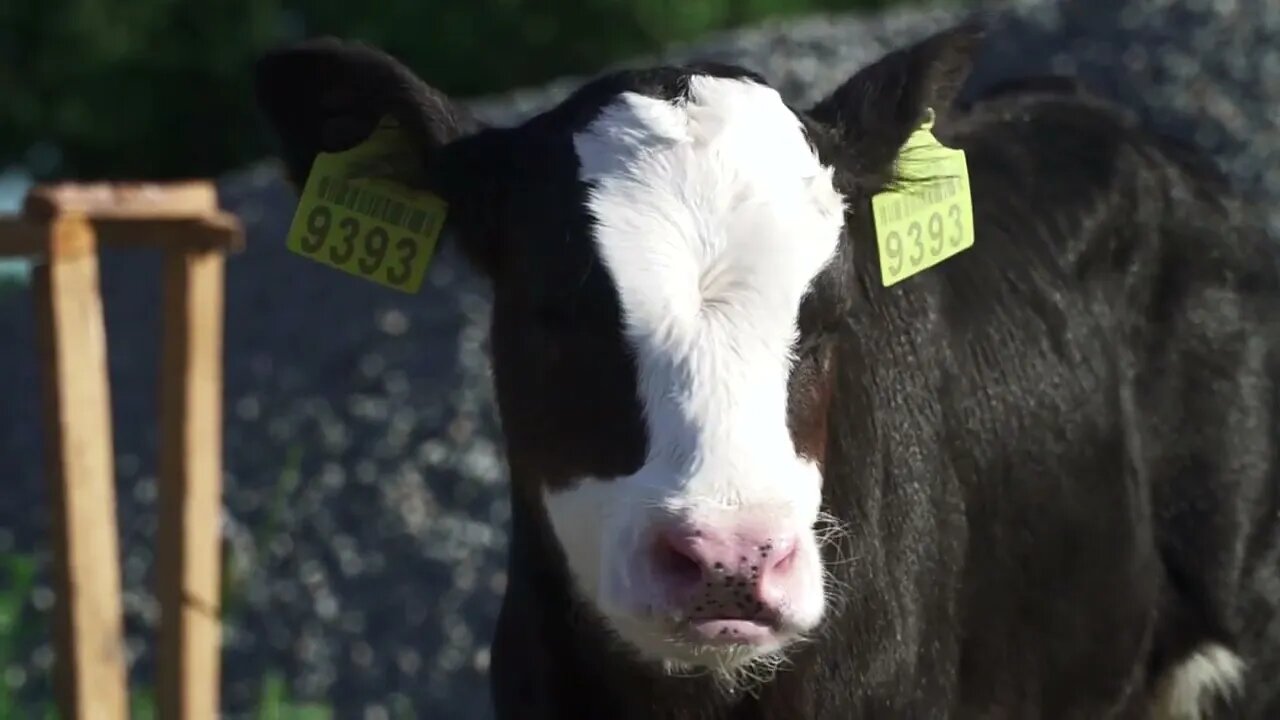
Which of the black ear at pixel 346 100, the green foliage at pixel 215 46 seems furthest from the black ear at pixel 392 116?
the green foliage at pixel 215 46

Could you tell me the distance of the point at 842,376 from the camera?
15.3 ft

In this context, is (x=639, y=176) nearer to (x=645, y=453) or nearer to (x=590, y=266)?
(x=590, y=266)

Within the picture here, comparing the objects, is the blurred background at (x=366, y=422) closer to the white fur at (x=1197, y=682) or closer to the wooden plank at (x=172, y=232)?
the wooden plank at (x=172, y=232)

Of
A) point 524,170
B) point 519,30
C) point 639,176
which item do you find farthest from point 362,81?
point 519,30

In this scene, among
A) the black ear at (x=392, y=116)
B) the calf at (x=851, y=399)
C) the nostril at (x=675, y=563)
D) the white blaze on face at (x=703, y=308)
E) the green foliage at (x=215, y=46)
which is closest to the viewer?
the nostril at (x=675, y=563)

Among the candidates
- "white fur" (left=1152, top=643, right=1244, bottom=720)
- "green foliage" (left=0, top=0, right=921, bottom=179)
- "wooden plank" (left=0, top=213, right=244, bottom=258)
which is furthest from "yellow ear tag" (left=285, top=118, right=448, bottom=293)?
"green foliage" (left=0, top=0, right=921, bottom=179)

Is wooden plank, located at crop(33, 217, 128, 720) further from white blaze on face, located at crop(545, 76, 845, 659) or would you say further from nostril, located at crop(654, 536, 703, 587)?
nostril, located at crop(654, 536, 703, 587)

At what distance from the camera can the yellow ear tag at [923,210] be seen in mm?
4695

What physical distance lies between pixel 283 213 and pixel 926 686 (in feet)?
26.4

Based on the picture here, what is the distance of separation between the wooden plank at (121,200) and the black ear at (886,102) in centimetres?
198

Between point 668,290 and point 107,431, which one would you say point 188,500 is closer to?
point 107,431

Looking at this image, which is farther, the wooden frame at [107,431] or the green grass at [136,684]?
the green grass at [136,684]

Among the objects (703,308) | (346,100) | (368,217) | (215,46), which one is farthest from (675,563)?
(215,46)

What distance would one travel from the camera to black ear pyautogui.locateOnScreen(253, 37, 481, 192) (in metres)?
4.55
